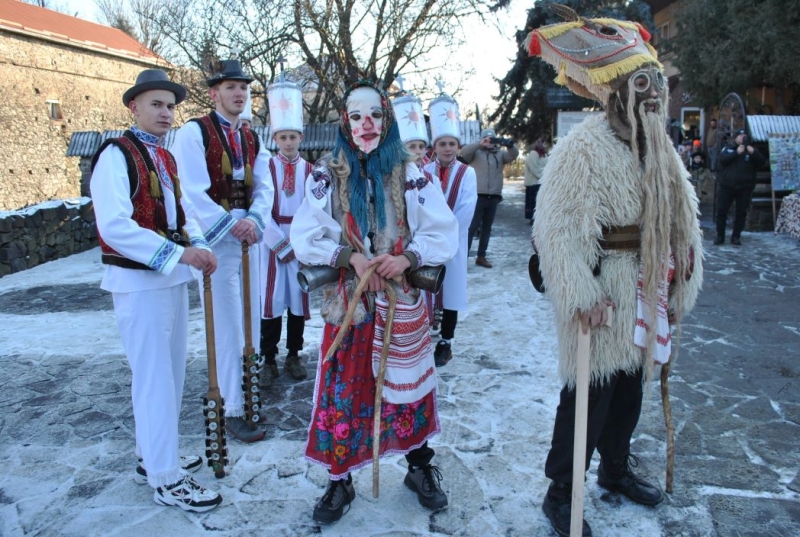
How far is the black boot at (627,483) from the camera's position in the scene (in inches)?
113

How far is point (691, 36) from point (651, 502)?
559 inches

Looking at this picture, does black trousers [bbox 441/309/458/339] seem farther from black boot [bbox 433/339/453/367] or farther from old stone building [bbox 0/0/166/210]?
old stone building [bbox 0/0/166/210]

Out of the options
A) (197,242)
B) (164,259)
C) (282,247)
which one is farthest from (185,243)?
(282,247)

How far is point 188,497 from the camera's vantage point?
2.93m

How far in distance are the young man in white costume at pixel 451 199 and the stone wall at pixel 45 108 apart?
21.9 metres

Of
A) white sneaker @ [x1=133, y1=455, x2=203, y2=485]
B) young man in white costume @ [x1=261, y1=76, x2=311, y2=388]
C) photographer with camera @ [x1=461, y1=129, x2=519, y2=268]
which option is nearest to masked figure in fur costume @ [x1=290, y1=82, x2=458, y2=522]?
white sneaker @ [x1=133, y1=455, x2=203, y2=485]

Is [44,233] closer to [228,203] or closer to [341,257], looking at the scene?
[228,203]

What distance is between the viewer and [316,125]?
12141mm

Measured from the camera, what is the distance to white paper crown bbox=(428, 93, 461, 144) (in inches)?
200

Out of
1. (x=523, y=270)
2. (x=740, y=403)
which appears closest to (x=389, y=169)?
(x=740, y=403)

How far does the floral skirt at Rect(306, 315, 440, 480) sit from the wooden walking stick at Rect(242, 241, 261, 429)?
0.99 metres

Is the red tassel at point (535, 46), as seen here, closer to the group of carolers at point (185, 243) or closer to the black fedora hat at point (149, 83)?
the group of carolers at point (185, 243)

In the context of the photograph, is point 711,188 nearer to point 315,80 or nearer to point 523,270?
point 523,270

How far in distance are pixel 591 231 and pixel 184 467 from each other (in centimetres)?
251
